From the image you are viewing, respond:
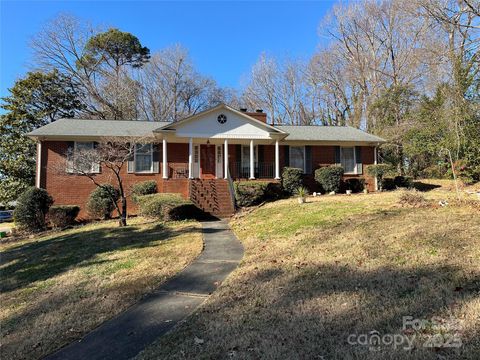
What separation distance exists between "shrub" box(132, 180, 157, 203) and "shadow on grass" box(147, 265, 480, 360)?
39.7ft

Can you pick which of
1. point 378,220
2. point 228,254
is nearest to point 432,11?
point 378,220

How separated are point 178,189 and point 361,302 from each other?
43.4 ft

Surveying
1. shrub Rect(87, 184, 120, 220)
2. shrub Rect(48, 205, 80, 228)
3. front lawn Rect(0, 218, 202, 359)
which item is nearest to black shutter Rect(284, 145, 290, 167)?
front lawn Rect(0, 218, 202, 359)

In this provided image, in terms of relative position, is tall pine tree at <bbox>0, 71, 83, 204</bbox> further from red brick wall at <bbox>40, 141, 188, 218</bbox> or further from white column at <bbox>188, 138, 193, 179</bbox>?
white column at <bbox>188, 138, 193, 179</bbox>

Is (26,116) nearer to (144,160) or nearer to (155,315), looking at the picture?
(144,160)

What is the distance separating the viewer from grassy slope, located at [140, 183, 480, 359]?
129 inches

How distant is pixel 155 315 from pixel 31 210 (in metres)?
12.4

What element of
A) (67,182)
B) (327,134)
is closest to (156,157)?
(67,182)

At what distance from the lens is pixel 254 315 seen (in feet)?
13.4

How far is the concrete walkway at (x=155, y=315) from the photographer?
3.73 meters

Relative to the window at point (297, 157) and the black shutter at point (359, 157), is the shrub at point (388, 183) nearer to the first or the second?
the black shutter at point (359, 157)

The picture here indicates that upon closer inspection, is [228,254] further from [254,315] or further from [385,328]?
[385,328]

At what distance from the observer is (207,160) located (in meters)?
18.8

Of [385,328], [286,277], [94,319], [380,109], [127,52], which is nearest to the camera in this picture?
[385,328]
